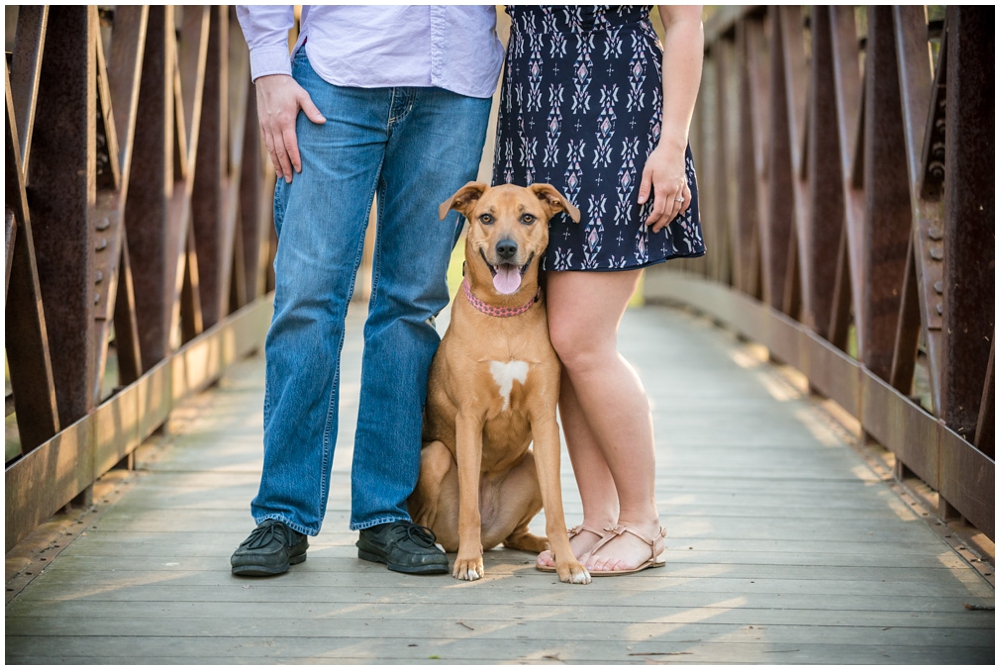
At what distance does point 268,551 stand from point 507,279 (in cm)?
82

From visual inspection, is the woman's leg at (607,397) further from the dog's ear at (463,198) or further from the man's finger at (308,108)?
the man's finger at (308,108)

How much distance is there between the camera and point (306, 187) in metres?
2.46

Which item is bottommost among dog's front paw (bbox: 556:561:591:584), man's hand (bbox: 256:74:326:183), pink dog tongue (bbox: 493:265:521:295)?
dog's front paw (bbox: 556:561:591:584)

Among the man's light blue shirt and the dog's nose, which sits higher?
the man's light blue shirt

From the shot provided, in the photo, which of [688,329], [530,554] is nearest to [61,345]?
[530,554]

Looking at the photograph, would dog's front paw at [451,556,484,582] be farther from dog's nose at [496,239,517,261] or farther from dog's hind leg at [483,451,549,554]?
dog's nose at [496,239,517,261]

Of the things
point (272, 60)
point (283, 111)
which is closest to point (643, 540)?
point (283, 111)

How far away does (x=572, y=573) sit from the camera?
2.48 m

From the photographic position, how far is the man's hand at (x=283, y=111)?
2.42 metres

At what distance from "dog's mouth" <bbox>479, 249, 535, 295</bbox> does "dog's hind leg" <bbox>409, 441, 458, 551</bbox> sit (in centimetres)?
47

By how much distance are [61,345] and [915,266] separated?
8.34ft

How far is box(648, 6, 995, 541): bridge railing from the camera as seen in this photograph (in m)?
2.81

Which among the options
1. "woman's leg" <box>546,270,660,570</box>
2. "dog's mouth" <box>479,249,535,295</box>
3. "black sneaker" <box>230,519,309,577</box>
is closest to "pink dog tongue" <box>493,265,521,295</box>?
"dog's mouth" <box>479,249,535,295</box>

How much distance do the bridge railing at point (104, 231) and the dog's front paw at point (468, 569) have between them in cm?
98
